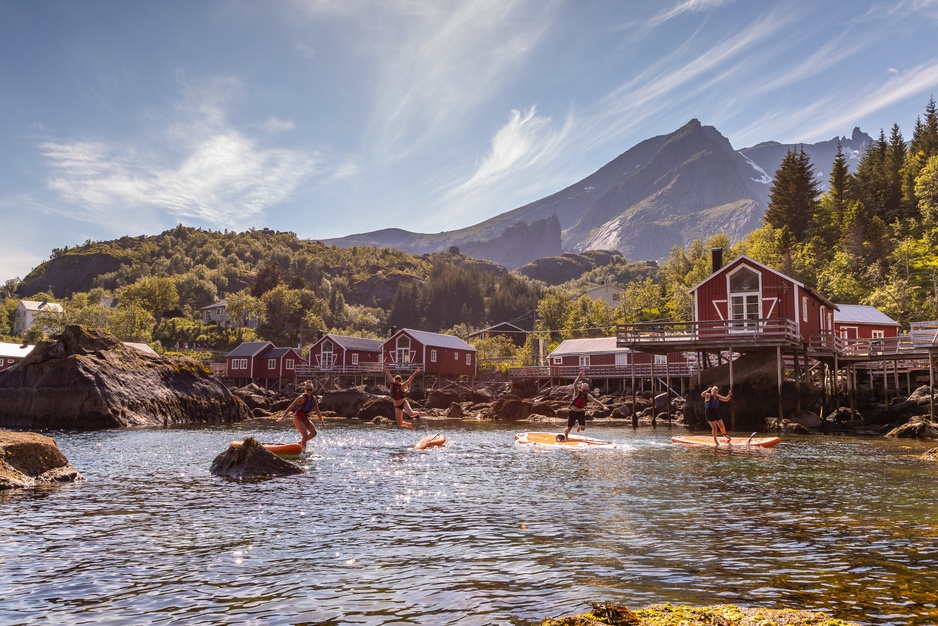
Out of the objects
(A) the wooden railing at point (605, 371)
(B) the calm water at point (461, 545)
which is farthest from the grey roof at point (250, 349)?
(B) the calm water at point (461, 545)

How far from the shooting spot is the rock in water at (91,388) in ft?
119

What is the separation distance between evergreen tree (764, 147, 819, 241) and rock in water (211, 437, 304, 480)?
88580 millimetres

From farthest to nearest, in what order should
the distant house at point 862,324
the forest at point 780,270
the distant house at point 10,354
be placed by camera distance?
the distant house at point 10,354, the forest at point 780,270, the distant house at point 862,324

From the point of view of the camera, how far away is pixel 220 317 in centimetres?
13488

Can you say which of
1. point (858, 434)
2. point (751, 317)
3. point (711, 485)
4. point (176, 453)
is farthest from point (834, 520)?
point (751, 317)

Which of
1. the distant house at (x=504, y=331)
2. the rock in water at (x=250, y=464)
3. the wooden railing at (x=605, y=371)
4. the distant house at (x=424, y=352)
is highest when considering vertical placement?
the distant house at (x=504, y=331)

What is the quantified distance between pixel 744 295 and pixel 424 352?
1727 inches

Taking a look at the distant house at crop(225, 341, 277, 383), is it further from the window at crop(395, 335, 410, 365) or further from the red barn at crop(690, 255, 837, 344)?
the red barn at crop(690, 255, 837, 344)

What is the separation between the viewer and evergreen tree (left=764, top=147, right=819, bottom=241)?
88688mm

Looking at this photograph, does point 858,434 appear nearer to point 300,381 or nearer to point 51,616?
point 51,616

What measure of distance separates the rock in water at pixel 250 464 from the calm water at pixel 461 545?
1.81ft

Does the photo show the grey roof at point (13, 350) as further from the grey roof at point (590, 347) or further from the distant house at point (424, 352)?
the grey roof at point (590, 347)

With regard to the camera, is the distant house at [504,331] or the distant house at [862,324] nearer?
the distant house at [862,324]

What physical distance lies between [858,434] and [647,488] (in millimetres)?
24671
